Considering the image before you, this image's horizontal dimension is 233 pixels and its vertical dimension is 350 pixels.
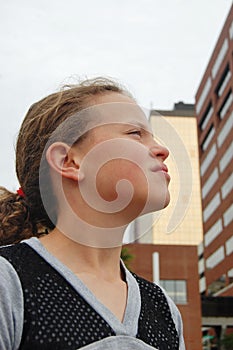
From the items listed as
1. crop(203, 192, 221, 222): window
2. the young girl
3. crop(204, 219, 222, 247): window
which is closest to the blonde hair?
the young girl

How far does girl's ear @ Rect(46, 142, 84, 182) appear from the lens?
144 centimetres

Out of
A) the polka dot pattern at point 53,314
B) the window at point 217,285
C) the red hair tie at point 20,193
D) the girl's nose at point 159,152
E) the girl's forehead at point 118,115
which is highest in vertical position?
the girl's forehead at point 118,115

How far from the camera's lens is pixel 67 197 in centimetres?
144

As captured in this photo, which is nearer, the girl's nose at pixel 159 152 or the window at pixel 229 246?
the girl's nose at pixel 159 152

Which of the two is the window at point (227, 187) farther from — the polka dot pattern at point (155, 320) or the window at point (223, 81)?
the polka dot pattern at point (155, 320)

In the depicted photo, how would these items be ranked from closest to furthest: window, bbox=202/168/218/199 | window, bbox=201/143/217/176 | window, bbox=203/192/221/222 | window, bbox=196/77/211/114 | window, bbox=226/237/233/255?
window, bbox=226/237/233/255
window, bbox=203/192/221/222
window, bbox=202/168/218/199
window, bbox=201/143/217/176
window, bbox=196/77/211/114

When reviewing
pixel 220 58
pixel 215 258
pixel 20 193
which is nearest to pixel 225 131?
pixel 220 58

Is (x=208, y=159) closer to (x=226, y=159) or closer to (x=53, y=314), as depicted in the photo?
(x=226, y=159)

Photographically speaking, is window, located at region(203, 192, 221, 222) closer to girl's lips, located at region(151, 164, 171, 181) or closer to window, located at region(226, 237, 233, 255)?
window, located at region(226, 237, 233, 255)

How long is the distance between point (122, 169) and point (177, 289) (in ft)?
91.1

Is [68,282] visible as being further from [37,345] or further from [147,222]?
[147,222]

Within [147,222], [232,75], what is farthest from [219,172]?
[147,222]

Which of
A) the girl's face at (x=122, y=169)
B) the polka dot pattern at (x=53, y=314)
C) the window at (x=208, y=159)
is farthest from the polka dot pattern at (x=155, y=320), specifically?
the window at (x=208, y=159)

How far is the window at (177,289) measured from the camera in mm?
28125
